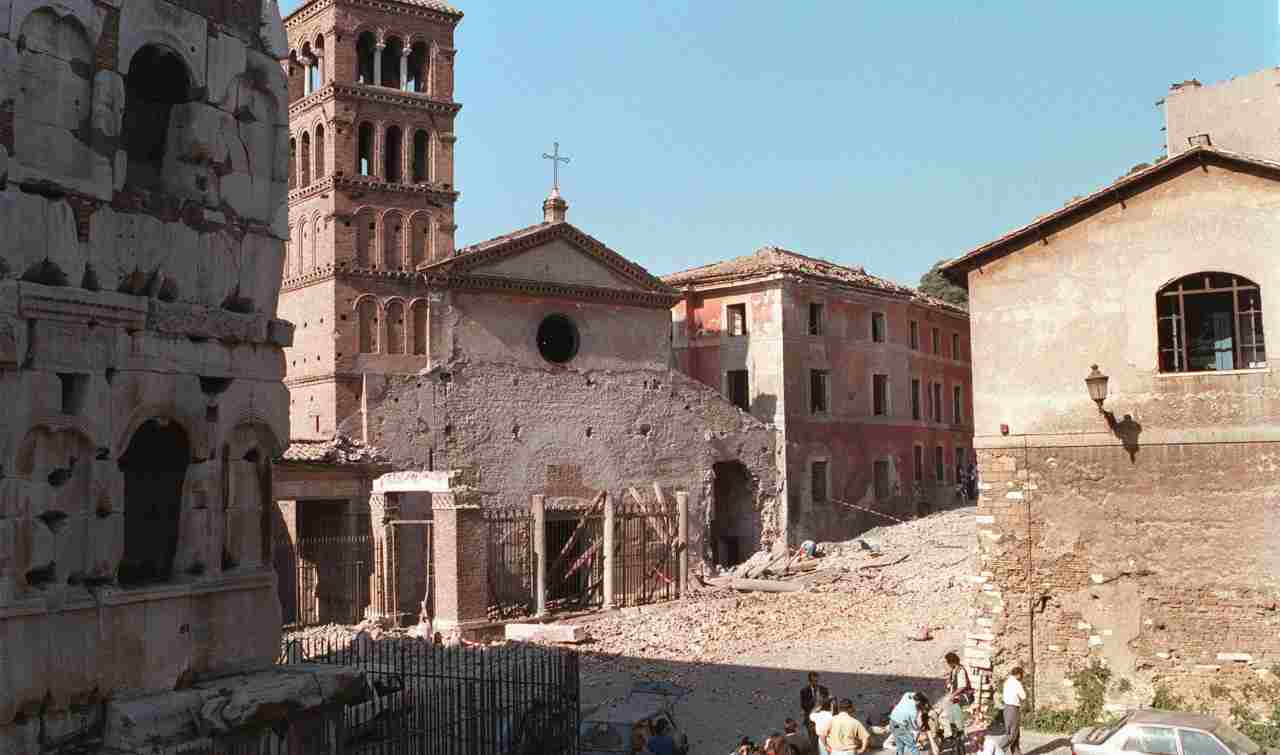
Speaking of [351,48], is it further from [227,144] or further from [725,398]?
[227,144]

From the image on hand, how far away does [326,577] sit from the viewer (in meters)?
22.2

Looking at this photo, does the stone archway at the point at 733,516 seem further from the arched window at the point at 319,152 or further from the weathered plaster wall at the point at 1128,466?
the weathered plaster wall at the point at 1128,466

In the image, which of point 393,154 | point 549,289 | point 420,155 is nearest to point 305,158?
point 393,154

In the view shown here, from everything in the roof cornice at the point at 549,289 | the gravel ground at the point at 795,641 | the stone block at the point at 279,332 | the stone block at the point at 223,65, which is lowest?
the gravel ground at the point at 795,641

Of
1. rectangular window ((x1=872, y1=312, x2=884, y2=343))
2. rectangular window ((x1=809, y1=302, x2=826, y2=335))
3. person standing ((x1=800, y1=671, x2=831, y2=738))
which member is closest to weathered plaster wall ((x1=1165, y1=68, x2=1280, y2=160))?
person standing ((x1=800, y1=671, x2=831, y2=738))

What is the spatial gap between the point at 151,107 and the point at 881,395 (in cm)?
2800

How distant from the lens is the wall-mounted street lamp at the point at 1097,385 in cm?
1399

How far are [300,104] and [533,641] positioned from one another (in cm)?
1531

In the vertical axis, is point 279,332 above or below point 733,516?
above

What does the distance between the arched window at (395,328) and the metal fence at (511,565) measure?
4.58 m

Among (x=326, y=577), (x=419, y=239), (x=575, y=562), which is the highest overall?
(x=419, y=239)

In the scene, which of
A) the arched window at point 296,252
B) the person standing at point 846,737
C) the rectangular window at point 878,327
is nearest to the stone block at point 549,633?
the person standing at point 846,737

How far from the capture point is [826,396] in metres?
32.7

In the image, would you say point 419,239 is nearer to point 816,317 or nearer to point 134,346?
point 816,317
